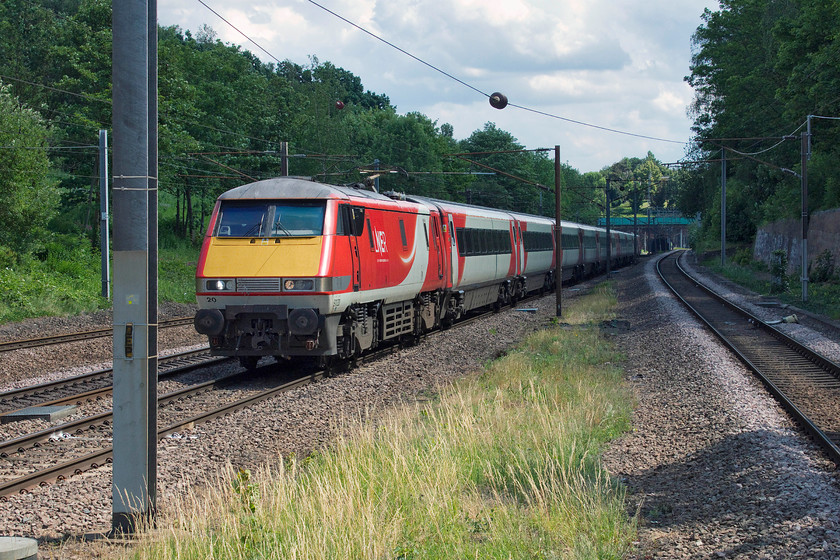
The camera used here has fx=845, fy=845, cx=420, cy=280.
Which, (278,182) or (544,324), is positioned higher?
(278,182)

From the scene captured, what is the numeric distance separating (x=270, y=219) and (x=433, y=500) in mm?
8359

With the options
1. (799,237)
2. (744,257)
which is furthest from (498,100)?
(744,257)

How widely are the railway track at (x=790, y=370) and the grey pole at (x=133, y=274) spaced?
21.5ft

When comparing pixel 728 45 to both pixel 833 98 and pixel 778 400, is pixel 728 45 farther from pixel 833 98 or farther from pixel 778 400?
pixel 778 400

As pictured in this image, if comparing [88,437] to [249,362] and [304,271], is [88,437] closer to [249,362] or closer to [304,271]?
[304,271]

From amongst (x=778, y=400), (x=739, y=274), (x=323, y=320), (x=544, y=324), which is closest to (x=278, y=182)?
(x=323, y=320)

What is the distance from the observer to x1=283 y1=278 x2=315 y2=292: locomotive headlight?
13.3m

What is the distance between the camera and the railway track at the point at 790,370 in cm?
1046

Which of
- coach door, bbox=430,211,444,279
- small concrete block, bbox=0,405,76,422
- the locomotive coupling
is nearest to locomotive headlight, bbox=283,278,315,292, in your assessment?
the locomotive coupling

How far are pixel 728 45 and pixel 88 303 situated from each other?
45988mm

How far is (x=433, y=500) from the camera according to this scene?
6.46 m

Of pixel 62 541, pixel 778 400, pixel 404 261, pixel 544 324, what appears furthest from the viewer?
pixel 544 324

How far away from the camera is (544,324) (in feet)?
79.7

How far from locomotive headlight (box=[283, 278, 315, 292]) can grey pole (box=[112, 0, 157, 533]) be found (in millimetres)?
6434
